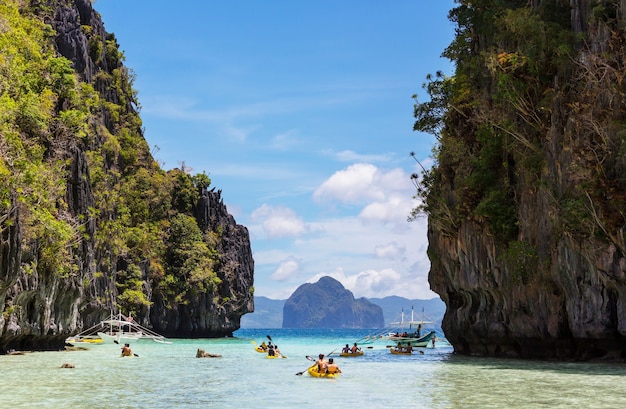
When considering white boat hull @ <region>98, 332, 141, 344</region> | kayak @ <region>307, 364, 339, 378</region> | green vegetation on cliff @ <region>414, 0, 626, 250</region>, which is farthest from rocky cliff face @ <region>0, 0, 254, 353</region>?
green vegetation on cliff @ <region>414, 0, 626, 250</region>

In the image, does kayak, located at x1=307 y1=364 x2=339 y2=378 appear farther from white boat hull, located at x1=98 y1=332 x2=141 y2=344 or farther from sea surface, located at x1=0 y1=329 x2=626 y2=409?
white boat hull, located at x1=98 y1=332 x2=141 y2=344

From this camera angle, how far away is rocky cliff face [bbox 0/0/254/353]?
32.0 meters

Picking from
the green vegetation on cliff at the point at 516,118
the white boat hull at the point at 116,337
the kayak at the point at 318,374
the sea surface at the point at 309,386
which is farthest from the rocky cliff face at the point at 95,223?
the green vegetation on cliff at the point at 516,118

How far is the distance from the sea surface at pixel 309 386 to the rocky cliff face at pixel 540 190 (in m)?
2.50

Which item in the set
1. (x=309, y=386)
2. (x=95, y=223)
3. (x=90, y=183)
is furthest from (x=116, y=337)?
(x=309, y=386)

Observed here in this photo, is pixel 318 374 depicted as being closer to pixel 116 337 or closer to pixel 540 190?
pixel 540 190

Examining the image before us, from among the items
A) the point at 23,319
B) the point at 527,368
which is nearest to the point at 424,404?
the point at 527,368

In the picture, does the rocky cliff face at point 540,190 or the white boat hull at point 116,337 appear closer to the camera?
the rocky cliff face at point 540,190

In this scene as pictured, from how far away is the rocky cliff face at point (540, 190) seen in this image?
2625cm

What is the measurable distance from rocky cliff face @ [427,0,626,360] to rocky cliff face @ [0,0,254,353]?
2092 centimetres

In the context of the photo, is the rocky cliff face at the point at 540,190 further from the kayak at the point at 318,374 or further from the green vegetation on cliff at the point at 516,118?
the kayak at the point at 318,374

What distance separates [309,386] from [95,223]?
31.6 m

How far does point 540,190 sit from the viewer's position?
30.6 m

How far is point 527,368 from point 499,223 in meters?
8.22
